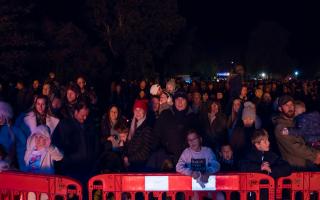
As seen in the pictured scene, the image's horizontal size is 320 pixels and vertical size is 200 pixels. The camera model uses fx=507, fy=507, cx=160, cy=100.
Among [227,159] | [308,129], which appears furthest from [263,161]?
[227,159]

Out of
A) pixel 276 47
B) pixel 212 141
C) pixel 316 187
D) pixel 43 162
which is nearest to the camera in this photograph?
pixel 316 187

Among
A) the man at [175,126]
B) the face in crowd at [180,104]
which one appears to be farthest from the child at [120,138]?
the face in crowd at [180,104]

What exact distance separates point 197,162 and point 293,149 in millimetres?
1365

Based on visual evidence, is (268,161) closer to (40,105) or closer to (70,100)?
(40,105)

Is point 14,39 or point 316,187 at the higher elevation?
point 14,39

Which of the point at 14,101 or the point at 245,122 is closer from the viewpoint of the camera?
the point at 245,122

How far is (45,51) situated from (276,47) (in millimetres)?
62338

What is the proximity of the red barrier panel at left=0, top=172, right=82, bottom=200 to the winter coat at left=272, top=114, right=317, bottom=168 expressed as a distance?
2620 millimetres

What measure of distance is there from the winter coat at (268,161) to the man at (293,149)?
0.54m

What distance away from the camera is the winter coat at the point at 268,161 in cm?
541

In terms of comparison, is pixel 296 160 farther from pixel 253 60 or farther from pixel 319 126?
pixel 253 60

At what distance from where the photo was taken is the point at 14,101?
550 inches

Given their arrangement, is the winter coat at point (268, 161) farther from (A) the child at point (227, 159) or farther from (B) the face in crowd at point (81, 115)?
(B) the face in crowd at point (81, 115)

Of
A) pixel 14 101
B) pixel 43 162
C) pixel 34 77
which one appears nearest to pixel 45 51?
pixel 34 77
